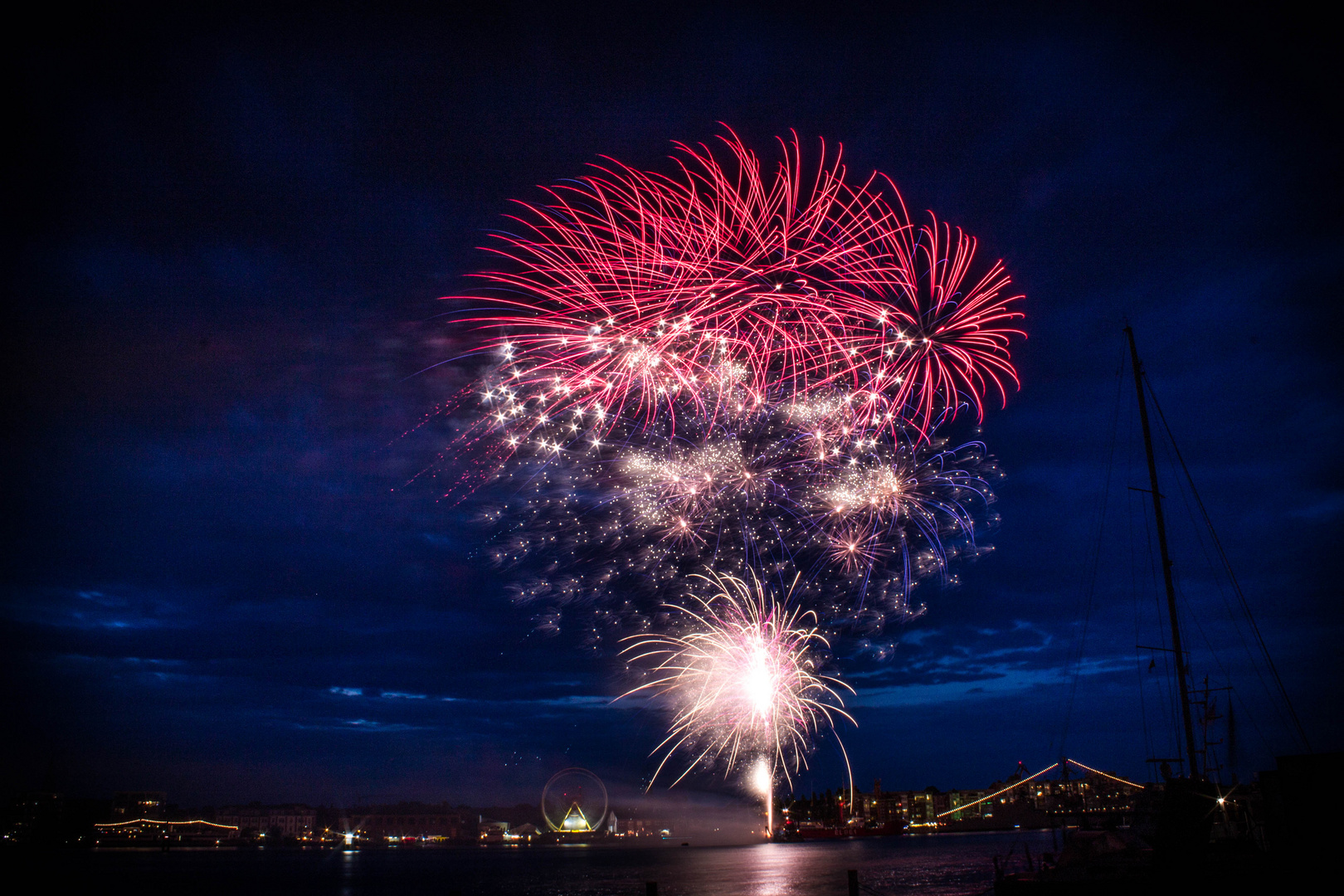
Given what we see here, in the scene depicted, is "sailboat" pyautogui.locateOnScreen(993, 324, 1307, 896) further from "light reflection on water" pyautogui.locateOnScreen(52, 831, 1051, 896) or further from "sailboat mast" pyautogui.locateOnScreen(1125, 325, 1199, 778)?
"light reflection on water" pyautogui.locateOnScreen(52, 831, 1051, 896)

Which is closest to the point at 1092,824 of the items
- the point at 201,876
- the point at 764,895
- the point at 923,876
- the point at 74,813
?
the point at 764,895

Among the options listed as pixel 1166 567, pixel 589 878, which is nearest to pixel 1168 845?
pixel 1166 567

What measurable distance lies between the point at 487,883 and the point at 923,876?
37.6 meters

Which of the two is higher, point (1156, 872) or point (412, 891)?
point (1156, 872)

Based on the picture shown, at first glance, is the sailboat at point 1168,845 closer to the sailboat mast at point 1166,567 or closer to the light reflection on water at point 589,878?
the sailboat mast at point 1166,567

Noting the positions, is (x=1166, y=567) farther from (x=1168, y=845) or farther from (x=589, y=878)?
(x=589, y=878)

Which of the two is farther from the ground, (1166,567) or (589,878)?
(1166,567)

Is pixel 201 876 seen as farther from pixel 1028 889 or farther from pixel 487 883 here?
pixel 1028 889

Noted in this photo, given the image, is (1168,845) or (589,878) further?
(589,878)

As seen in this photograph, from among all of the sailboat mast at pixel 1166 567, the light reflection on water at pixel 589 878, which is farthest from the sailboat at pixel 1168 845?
the light reflection on water at pixel 589 878

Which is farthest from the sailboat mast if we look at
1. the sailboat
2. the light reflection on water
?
the light reflection on water

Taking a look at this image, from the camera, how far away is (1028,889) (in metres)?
27.1

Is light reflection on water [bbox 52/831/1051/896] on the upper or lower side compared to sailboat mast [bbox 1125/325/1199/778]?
lower

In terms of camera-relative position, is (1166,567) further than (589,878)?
No
